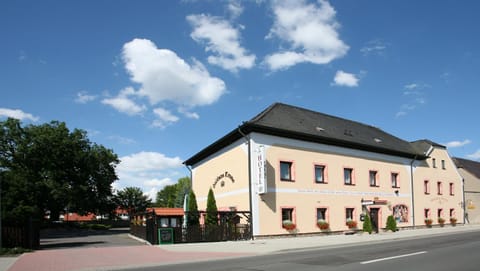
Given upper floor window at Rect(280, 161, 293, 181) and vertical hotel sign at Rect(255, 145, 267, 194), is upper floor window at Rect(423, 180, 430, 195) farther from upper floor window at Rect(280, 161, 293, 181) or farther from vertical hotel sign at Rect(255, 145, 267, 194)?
vertical hotel sign at Rect(255, 145, 267, 194)

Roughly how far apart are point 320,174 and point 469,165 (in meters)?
32.9

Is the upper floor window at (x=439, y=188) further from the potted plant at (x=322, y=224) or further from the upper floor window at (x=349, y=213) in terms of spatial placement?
the potted plant at (x=322, y=224)

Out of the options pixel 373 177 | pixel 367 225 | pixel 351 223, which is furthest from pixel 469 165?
pixel 351 223

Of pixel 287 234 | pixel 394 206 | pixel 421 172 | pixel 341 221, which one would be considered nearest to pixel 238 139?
pixel 287 234

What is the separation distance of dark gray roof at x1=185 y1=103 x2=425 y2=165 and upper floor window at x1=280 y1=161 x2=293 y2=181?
182 cm

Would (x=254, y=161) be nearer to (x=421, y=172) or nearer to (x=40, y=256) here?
→ (x=40, y=256)

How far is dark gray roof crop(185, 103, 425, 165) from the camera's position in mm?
26516

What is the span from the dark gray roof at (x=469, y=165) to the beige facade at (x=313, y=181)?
12.9m

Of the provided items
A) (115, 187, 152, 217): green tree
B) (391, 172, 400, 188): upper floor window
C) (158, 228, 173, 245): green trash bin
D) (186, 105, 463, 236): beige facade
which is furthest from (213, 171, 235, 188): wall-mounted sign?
(115, 187, 152, 217): green tree

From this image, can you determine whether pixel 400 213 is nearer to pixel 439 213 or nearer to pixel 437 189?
pixel 439 213

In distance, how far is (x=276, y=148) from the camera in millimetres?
26297

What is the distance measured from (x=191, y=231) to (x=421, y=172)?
80.7 feet

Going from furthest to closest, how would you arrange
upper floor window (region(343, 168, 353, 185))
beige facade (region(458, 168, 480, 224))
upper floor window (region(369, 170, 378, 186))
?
beige facade (region(458, 168, 480, 224)) → upper floor window (region(369, 170, 378, 186)) → upper floor window (region(343, 168, 353, 185))

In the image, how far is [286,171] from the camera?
26.9 m
